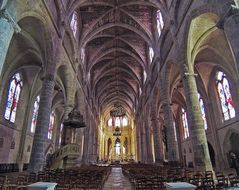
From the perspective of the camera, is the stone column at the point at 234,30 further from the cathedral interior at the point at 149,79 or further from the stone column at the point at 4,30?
the stone column at the point at 4,30

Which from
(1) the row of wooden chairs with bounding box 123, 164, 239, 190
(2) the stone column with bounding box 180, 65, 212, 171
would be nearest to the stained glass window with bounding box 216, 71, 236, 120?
(2) the stone column with bounding box 180, 65, 212, 171

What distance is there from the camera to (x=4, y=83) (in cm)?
1591

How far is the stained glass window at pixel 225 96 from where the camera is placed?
16188 mm

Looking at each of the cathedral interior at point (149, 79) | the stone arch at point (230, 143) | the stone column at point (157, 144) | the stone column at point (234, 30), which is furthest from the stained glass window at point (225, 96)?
the stone column at point (234, 30)

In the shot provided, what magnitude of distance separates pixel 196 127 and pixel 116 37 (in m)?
19.0

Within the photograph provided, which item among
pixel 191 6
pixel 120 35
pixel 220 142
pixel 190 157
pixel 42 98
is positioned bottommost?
pixel 190 157

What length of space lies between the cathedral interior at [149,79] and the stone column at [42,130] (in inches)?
2.2

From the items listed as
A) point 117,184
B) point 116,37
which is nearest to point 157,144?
point 117,184

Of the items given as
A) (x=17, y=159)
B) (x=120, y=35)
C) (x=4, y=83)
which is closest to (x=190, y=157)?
(x=120, y=35)

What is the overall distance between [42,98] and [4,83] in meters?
7.51

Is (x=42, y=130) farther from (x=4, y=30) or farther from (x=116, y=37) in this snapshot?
(x=116, y=37)

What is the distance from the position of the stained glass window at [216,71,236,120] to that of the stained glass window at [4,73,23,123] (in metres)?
21.9

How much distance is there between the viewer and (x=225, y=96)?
55.7 feet

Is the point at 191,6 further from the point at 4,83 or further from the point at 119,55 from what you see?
the point at 119,55
